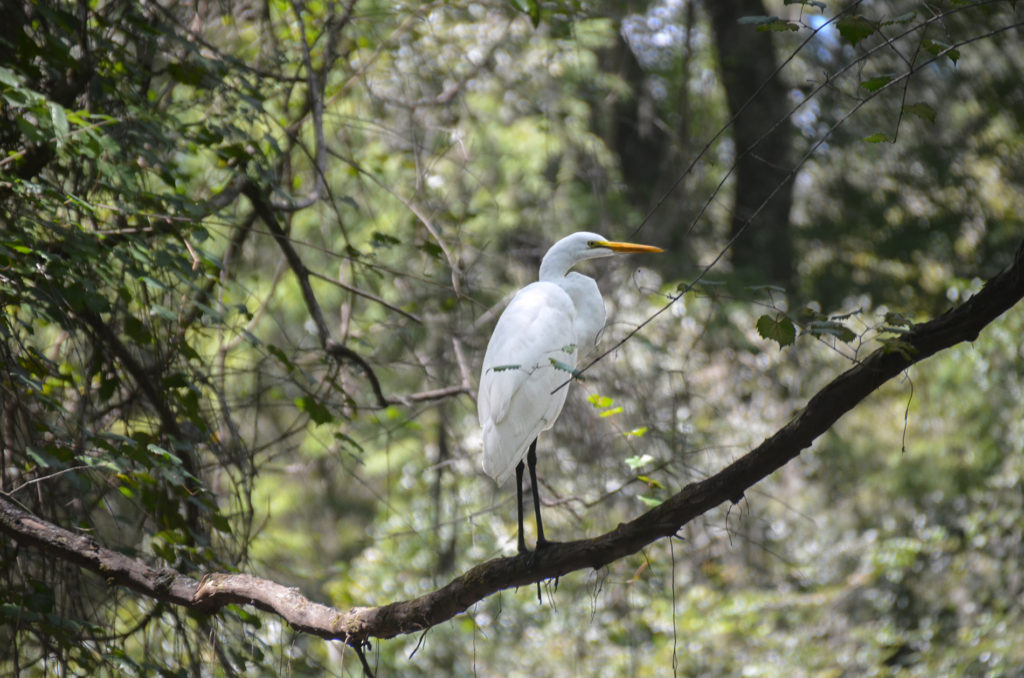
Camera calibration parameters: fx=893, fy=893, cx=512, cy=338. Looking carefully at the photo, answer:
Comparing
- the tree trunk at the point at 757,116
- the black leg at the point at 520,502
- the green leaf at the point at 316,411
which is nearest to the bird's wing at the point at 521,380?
the black leg at the point at 520,502

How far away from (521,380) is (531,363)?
0.06 m

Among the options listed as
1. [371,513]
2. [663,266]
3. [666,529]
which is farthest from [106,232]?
[371,513]

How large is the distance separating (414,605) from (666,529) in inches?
25.4

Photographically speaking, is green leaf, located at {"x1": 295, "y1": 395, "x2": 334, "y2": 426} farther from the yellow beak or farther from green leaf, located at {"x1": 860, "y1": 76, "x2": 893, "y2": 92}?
green leaf, located at {"x1": 860, "y1": 76, "x2": 893, "y2": 92}

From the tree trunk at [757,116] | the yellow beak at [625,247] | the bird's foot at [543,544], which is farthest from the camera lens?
the tree trunk at [757,116]

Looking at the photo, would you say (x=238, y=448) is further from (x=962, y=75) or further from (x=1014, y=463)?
(x=962, y=75)

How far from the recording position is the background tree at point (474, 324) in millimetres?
2320

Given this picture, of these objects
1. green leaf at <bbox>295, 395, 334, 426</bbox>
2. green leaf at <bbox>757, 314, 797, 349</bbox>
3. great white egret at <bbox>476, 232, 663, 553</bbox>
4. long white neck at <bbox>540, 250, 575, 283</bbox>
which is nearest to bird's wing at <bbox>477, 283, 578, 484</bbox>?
great white egret at <bbox>476, 232, 663, 553</bbox>

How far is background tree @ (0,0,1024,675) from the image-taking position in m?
2.32

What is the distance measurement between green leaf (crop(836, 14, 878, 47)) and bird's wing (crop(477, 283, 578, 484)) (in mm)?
1148

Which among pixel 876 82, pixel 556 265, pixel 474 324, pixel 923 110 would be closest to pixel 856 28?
pixel 876 82

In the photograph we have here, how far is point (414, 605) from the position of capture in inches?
79.0

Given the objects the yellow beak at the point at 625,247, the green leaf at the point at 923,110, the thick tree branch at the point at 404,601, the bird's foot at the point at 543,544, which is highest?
the yellow beak at the point at 625,247

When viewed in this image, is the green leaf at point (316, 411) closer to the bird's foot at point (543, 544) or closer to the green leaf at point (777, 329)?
the bird's foot at point (543, 544)
